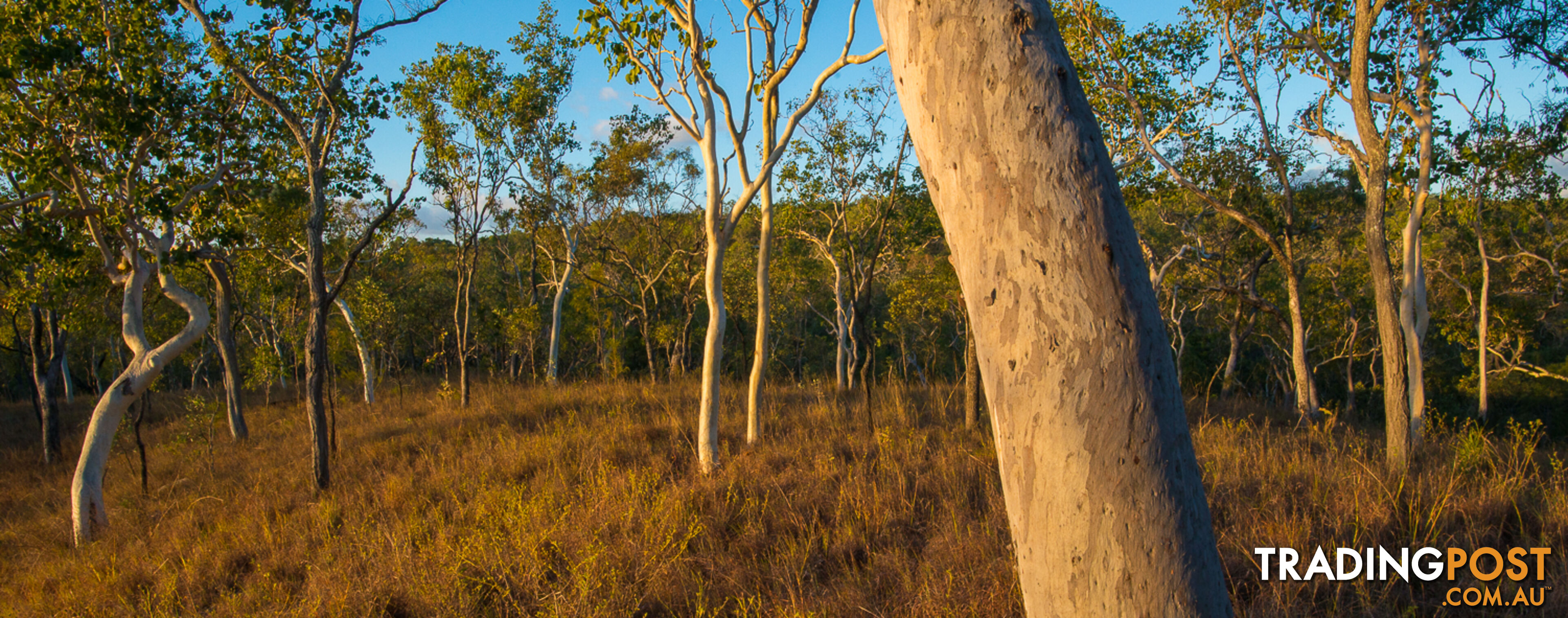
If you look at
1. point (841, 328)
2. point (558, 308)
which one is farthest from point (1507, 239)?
point (558, 308)

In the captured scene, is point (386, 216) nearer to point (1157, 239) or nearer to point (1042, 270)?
point (1042, 270)

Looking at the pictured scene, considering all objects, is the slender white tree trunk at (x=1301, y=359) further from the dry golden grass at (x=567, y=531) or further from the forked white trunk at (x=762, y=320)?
the forked white trunk at (x=762, y=320)

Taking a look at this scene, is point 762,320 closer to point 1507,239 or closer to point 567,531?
point 567,531

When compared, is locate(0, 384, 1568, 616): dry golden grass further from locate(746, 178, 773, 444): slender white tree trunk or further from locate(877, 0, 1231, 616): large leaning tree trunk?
locate(877, 0, 1231, 616): large leaning tree trunk

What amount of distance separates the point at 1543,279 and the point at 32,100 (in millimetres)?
30148

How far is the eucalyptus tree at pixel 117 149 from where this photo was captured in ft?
18.6

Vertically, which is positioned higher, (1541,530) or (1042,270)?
(1042,270)

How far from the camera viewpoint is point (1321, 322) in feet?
68.3

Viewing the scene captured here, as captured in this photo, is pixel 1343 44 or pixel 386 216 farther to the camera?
pixel 1343 44

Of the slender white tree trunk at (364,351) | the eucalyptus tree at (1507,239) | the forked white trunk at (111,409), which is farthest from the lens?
the slender white tree trunk at (364,351)

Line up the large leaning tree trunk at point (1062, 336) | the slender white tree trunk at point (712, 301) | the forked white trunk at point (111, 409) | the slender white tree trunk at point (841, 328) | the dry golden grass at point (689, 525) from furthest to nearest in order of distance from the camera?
the slender white tree trunk at point (841, 328) < the forked white trunk at point (111, 409) < the slender white tree trunk at point (712, 301) < the dry golden grass at point (689, 525) < the large leaning tree trunk at point (1062, 336)

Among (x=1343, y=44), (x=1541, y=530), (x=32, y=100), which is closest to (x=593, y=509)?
(x=1541, y=530)

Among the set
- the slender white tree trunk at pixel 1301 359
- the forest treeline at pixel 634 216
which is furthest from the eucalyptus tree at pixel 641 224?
the slender white tree trunk at pixel 1301 359

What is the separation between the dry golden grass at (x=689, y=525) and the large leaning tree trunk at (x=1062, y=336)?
1.78 metres
